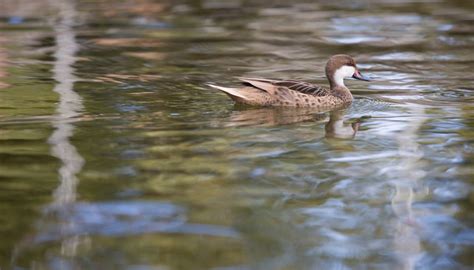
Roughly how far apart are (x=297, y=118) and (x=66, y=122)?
2228mm

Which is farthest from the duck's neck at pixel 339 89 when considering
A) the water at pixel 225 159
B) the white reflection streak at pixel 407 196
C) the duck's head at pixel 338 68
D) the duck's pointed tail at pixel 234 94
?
the white reflection streak at pixel 407 196

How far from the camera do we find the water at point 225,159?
6.74m

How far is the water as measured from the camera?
22.1ft

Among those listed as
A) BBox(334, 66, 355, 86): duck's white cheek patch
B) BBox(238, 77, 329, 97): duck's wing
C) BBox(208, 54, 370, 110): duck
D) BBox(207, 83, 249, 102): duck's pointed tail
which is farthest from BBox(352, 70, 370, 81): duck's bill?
BBox(207, 83, 249, 102): duck's pointed tail

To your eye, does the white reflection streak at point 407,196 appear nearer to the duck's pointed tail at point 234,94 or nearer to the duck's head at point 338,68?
the duck's head at point 338,68

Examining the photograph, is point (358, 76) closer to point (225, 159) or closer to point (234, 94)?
point (234, 94)

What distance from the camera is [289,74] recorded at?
14086 millimetres

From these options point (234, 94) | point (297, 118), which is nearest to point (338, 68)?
point (297, 118)

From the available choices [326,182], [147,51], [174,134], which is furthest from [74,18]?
[326,182]

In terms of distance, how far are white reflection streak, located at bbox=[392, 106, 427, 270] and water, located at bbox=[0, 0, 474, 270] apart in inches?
0.7

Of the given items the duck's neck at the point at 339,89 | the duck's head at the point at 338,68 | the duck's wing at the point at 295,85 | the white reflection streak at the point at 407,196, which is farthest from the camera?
the duck's head at the point at 338,68

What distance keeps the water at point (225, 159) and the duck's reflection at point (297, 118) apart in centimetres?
2

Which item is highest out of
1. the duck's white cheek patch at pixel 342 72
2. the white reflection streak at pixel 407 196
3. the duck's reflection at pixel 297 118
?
the white reflection streak at pixel 407 196

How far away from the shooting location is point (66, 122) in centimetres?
1050
